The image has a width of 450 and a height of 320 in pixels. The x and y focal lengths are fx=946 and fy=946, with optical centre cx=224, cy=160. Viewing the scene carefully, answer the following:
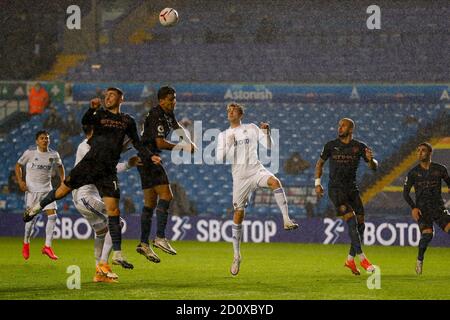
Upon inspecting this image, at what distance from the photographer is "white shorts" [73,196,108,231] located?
12.4 m

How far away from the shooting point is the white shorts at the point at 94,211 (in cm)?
1241

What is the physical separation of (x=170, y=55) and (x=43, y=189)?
13707mm

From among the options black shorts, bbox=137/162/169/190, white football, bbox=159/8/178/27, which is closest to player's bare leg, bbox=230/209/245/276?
black shorts, bbox=137/162/169/190

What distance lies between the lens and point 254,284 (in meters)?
12.0

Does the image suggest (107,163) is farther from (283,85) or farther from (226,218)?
(283,85)

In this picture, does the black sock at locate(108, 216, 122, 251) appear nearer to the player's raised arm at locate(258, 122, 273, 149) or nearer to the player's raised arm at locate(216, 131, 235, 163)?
the player's raised arm at locate(216, 131, 235, 163)

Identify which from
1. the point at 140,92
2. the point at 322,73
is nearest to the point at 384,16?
the point at 322,73

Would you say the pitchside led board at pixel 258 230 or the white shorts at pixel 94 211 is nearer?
the white shorts at pixel 94 211

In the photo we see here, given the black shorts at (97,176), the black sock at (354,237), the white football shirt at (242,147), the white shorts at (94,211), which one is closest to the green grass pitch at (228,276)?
the black sock at (354,237)

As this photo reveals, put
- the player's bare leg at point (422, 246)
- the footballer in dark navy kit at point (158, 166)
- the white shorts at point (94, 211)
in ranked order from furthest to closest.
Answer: the player's bare leg at point (422, 246)
the footballer in dark navy kit at point (158, 166)
the white shorts at point (94, 211)

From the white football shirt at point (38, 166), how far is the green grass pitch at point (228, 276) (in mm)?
1308

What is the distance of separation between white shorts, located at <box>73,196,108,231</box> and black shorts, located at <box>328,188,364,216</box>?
3.41 meters

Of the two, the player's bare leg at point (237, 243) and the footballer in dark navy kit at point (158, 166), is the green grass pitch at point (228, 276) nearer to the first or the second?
the player's bare leg at point (237, 243)

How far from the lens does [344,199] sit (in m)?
13.7
